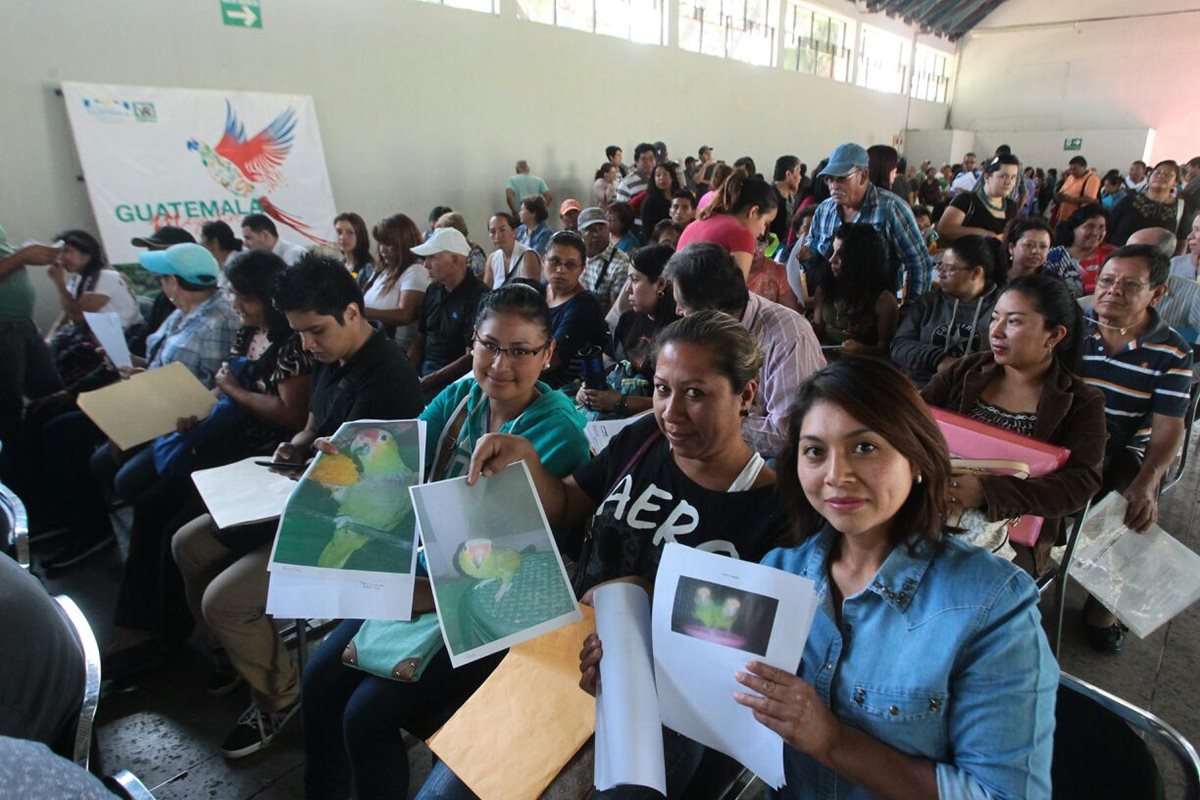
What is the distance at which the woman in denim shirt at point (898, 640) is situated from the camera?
0.86m

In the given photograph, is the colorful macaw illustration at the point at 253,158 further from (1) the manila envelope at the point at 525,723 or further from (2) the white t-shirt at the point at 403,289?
(1) the manila envelope at the point at 525,723

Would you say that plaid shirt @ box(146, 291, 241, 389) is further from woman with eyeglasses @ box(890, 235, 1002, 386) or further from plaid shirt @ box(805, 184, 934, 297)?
plaid shirt @ box(805, 184, 934, 297)

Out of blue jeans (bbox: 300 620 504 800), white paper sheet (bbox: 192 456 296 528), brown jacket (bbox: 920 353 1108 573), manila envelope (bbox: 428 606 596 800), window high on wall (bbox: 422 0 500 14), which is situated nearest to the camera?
manila envelope (bbox: 428 606 596 800)

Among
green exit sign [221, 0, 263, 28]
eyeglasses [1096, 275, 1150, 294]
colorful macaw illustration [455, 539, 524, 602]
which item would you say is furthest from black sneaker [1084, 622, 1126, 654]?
green exit sign [221, 0, 263, 28]

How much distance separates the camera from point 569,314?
308cm

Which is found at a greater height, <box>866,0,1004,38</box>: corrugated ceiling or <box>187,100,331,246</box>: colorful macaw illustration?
<box>866,0,1004,38</box>: corrugated ceiling

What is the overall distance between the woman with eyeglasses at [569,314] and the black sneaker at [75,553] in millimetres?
2239

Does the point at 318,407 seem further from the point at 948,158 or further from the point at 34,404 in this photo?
the point at 948,158

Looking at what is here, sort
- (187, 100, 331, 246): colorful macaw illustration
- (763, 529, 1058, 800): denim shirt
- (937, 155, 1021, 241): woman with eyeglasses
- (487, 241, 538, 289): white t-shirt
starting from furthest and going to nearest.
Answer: (187, 100, 331, 246): colorful macaw illustration
(937, 155, 1021, 241): woman with eyeglasses
(487, 241, 538, 289): white t-shirt
(763, 529, 1058, 800): denim shirt

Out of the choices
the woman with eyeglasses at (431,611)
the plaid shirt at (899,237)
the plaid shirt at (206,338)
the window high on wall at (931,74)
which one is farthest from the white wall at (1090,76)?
the plaid shirt at (206,338)

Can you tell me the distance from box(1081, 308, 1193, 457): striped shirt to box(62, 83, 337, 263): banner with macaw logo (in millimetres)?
6645

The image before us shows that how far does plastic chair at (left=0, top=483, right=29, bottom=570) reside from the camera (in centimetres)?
165

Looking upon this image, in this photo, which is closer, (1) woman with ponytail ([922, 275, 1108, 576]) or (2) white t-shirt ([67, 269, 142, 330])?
(1) woman with ponytail ([922, 275, 1108, 576])

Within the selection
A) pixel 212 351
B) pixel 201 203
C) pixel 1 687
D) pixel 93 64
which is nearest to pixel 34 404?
pixel 212 351
